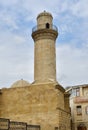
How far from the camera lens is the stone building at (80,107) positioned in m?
29.6

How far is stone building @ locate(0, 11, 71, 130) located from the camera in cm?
2255

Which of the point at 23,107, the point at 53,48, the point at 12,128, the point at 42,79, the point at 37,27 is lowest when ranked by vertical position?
the point at 12,128

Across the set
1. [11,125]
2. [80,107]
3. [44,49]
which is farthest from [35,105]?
[80,107]

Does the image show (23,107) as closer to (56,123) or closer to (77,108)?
(56,123)

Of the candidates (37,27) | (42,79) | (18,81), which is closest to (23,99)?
(42,79)

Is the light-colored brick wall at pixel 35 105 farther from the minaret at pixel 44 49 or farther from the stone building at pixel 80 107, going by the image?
the stone building at pixel 80 107

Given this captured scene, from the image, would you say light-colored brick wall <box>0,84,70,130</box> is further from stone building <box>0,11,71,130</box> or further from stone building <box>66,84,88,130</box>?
stone building <box>66,84,88,130</box>

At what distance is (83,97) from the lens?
3020cm

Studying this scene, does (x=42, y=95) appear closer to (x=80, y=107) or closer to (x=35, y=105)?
(x=35, y=105)

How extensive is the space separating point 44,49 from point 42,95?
4872 millimetres

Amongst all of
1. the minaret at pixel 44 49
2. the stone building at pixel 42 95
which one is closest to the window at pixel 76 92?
the stone building at pixel 42 95

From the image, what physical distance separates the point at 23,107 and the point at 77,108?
8751 mm

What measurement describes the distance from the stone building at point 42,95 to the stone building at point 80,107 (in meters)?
4.69

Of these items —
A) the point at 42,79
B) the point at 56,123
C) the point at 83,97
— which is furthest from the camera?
the point at 83,97
